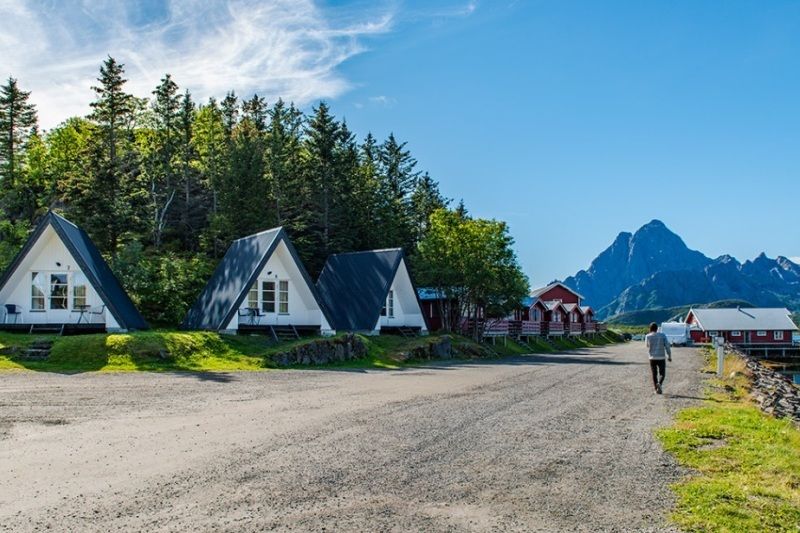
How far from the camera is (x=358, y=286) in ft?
106

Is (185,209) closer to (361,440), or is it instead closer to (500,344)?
(500,344)

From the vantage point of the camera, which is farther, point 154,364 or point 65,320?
point 65,320

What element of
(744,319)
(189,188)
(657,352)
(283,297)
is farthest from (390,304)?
(744,319)

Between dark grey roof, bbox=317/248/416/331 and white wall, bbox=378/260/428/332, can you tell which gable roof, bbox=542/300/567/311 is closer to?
white wall, bbox=378/260/428/332

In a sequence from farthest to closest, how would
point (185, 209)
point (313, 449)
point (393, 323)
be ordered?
1. point (185, 209)
2. point (393, 323)
3. point (313, 449)

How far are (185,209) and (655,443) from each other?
41.6 meters

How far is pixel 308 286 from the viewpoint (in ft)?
89.5

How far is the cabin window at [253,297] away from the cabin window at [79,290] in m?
6.28

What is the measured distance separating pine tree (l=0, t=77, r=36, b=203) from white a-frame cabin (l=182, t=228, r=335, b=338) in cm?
3050

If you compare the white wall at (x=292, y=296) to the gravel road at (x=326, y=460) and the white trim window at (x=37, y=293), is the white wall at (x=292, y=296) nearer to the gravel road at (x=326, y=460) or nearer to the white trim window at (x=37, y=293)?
the white trim window at (x=37, y=293)

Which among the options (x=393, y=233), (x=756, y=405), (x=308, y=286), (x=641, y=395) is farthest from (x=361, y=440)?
(x=393, y=233)

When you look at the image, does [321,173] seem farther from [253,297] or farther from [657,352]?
[657,352]

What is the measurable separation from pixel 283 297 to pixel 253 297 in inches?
53.3

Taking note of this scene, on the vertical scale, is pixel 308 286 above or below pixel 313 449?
above
